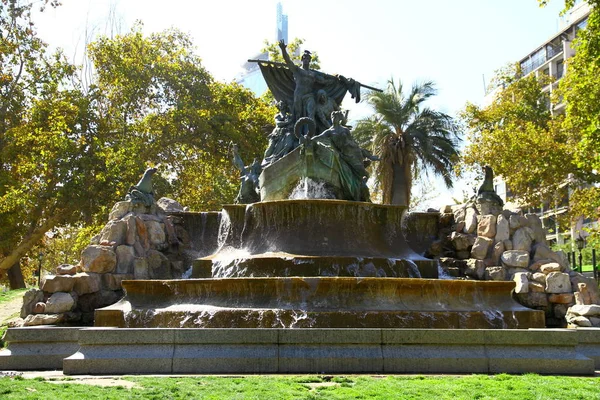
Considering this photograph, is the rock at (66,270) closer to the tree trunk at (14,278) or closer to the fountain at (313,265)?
the fountain at (313,265)

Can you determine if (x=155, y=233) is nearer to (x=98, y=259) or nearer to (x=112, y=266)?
(x=112, y=266)

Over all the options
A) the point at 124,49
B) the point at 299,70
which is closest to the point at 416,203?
the point at 124,49

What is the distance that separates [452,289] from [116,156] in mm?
20994

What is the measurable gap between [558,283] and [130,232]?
31.0 feet

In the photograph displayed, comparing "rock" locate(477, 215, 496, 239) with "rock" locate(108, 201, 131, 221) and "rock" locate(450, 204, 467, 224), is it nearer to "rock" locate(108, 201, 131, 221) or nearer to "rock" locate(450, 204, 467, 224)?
"rock" locate(450, 204, 467, 224)

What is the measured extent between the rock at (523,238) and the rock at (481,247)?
619 millimetres

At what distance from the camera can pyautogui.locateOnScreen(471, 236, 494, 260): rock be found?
1556 centimetres

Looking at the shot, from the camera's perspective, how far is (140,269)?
14.8 meters

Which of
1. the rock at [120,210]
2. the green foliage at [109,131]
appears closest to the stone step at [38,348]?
the rock at [120,210]

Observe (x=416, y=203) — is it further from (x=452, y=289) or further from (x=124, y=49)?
(x=452, y=289)

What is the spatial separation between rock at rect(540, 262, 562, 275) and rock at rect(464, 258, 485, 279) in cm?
151

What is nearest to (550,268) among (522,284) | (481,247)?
(522,284)

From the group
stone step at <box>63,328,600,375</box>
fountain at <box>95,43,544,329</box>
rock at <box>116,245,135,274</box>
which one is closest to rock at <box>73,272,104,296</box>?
rock at <box>116,245,135,274</box>

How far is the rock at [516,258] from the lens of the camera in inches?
581
